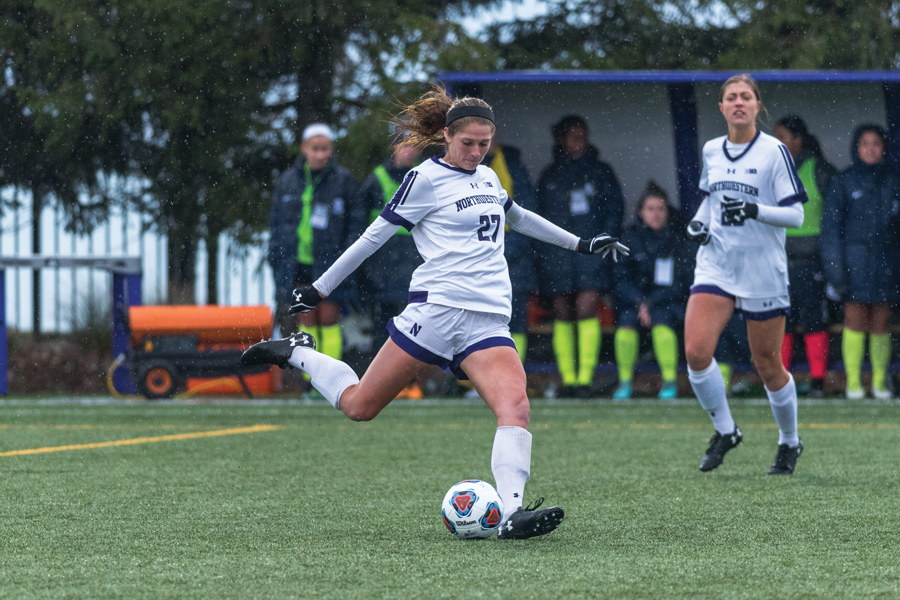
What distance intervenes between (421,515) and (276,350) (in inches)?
35.7

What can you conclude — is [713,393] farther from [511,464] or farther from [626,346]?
[626,346]

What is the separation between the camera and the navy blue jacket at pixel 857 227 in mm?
12000

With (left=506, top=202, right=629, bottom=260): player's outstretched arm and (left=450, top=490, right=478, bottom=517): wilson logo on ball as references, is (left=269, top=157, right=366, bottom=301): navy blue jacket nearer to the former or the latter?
(left=506, top=202, right=629, bottom=260): player's outstretched arm

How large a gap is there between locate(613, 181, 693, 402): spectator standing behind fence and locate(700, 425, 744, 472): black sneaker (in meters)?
5.14

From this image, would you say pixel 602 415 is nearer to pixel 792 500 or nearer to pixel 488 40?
pixel 792 500

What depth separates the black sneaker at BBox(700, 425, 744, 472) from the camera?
6.76 m

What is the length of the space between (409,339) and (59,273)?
10.7 meters

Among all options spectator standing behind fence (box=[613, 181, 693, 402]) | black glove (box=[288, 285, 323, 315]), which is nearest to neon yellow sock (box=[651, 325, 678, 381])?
spectator standing behind fence (box=[613, 181, 693, 402])

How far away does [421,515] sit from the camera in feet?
17.3

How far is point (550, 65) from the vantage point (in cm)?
1547

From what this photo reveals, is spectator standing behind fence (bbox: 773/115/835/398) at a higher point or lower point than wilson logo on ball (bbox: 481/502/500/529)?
higher

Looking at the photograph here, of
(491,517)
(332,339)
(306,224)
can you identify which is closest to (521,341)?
(332,339)

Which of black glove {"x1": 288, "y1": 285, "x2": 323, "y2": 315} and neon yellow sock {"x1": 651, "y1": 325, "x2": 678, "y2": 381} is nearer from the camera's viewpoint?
black glove {"x1": 288, "y1": 285, "x2": 323, "y2": 315}

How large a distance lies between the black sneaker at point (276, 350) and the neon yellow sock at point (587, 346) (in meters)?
6.74
